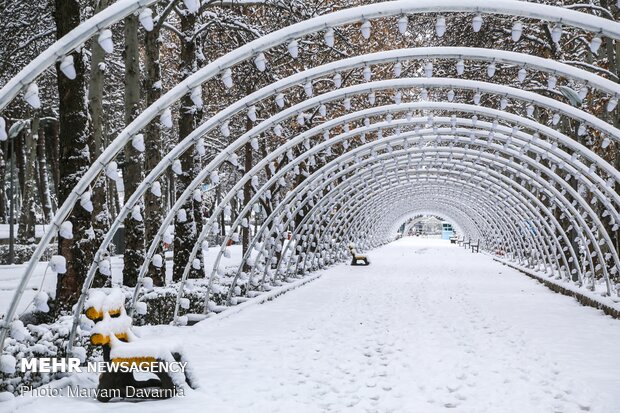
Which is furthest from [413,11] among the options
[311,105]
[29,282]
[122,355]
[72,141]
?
[29,282]

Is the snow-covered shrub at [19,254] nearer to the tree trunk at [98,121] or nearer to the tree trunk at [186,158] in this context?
the tree trunk at [186,158]

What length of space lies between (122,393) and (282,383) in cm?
149

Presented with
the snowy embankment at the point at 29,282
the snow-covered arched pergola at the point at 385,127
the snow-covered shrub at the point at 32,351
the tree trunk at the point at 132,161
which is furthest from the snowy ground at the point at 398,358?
the snowy embankment at the point at 29,282

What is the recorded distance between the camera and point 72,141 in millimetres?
8930

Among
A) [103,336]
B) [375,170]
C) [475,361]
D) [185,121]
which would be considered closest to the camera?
[103,336]

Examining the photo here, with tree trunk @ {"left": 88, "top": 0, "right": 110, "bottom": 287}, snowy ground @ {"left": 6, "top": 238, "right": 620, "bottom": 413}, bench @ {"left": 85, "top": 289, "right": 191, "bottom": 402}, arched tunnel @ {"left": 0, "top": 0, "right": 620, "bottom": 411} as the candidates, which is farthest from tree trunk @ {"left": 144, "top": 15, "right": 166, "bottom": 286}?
bench @ {"left": 85, "top": 289, "right": 191, "bottom": 402}

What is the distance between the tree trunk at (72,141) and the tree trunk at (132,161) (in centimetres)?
250

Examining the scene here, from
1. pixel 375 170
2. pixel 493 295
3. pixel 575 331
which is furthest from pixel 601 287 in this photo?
pixel 375 170

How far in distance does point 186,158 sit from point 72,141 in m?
4.77

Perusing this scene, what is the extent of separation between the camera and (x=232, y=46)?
1670 cm

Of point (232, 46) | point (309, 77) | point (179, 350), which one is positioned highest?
point (232, 46)

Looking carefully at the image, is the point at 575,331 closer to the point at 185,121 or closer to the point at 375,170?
the point at 185,121

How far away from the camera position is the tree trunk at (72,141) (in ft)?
29.2

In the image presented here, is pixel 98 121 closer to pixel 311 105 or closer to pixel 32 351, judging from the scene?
pixel 311 105
